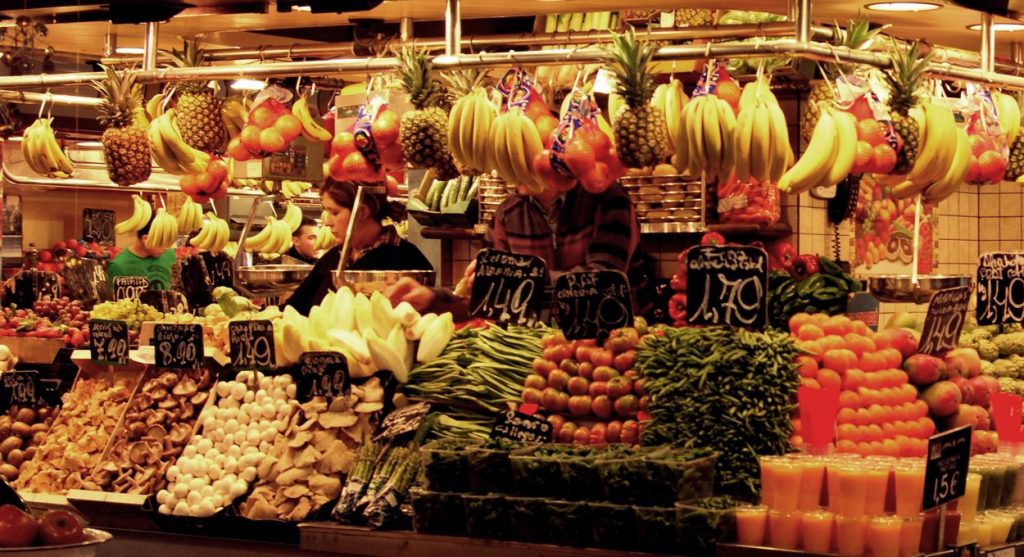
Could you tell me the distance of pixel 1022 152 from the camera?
5.92 m

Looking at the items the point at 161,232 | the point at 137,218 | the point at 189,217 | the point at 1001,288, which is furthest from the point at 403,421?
the point at 137,218

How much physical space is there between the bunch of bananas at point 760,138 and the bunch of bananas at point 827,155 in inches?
1.3

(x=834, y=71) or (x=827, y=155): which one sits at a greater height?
(x=834, y=71)

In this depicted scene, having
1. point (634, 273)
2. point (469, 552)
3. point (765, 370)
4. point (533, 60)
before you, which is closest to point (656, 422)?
point (765, 370)

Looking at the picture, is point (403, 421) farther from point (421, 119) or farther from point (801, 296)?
point (801, 296)

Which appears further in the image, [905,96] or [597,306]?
[905,96]

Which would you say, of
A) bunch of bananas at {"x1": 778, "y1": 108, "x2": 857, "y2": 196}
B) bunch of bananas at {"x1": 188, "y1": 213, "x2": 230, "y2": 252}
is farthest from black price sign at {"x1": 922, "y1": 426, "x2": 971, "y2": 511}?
bunch of bananas at {"x1": 188, "y1": 213, "x2": 230, "y2": 252}

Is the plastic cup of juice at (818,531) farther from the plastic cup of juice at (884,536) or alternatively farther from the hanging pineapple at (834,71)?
the hanging pineapple at (834,71)

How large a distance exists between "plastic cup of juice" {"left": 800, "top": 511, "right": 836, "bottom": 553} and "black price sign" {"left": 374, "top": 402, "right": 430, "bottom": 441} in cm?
136

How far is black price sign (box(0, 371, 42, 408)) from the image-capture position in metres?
5.46

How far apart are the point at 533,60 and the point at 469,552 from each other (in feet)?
5.78

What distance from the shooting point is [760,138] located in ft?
14.6

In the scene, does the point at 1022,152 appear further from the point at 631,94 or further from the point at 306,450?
the point at 306,450

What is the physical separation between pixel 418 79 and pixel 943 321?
1961 millimetres
